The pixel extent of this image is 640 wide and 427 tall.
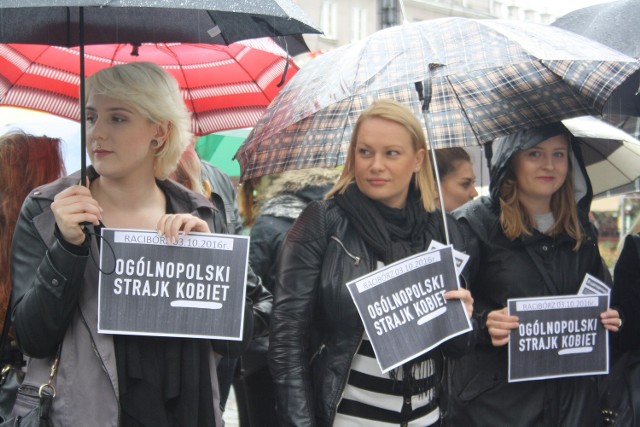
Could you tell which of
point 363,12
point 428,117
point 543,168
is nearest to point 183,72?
point 428,117

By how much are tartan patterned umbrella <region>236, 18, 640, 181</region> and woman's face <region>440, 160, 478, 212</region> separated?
1.74 meters

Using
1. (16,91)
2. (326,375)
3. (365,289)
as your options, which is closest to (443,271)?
(365,289)

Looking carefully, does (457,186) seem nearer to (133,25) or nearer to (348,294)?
(348,294)

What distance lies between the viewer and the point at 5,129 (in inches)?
159

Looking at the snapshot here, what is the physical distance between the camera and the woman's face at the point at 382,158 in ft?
12.0

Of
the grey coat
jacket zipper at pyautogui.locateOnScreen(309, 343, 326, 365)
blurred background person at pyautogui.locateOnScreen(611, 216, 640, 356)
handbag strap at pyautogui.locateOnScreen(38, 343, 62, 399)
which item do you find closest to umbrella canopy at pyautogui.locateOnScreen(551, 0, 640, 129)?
blurred background person at pyautogui.locateOnScreen(611, 216, 640, 356)

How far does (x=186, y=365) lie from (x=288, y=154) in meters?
1.19

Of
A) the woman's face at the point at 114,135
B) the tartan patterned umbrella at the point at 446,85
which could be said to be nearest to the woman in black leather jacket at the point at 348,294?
the tartan patterned umbrella at the point at 446,85

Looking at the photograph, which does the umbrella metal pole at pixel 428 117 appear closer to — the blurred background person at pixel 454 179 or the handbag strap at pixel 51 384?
the handbag strap at pixel 51 384

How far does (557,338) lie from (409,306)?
0.94 metres

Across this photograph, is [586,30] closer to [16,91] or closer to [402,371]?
[402,371]

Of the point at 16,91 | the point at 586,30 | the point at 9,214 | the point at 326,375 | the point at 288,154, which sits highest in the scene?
the point at 586,30

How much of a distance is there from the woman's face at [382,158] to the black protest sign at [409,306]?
0.32 meters

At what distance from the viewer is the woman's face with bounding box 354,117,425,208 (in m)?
3.66
